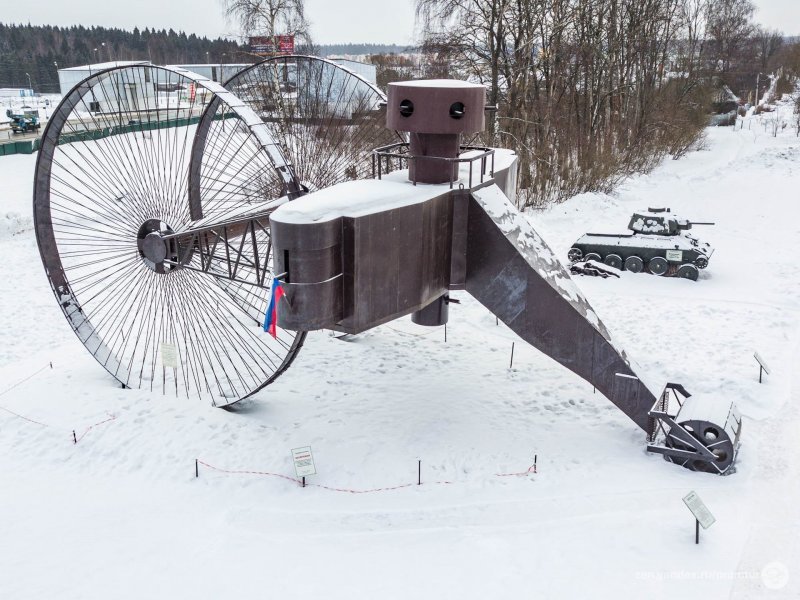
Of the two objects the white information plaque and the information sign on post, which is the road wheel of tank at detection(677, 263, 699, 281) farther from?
the information sign on post

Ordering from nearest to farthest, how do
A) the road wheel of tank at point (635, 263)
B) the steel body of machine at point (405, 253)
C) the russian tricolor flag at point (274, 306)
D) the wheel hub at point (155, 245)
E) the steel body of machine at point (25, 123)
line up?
the russian tricolor flag at point (274, 306)
the steel body of machine at point (405, 253)
the wheel hub at point (155, 245)
the road wheel of tank at point (635, 263)
the steel body of machine at point (25, 123)

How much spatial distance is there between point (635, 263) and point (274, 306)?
12203mm

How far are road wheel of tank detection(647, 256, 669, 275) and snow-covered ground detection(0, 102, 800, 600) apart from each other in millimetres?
2831

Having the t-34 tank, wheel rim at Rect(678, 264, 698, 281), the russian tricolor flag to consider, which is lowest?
wheel rim at Rect(678, 264, 698, 281)

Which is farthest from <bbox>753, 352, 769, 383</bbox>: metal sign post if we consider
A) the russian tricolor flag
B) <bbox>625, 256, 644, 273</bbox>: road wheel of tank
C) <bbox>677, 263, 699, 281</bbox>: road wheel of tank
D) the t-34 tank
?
the russian tricolor flag

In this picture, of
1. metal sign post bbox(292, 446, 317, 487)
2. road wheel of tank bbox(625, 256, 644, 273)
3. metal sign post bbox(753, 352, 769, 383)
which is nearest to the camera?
metal sign post bbox(292, 446, 317, 487)

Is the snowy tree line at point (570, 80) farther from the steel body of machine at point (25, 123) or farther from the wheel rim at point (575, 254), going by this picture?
the steel body of machine at point (25, 123)

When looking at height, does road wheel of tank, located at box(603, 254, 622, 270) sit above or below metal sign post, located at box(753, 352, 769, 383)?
above

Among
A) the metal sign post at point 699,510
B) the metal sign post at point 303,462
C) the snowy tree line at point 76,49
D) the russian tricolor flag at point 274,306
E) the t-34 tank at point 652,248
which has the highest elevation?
the snowy tree line at point 76,49

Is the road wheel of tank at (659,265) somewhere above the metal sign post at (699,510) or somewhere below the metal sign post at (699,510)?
above

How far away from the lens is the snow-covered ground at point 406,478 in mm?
7824

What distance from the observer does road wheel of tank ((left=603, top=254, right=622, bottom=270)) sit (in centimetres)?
1831

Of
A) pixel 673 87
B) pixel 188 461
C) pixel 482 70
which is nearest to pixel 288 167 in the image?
pixel 188 461

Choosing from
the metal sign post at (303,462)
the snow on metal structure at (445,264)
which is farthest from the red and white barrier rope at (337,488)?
the snow on metal structure at (445,264)
